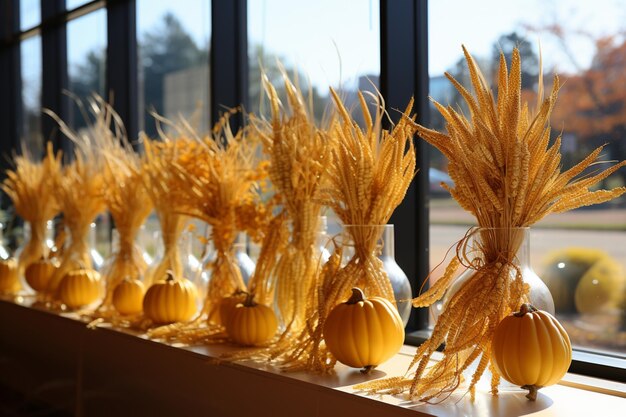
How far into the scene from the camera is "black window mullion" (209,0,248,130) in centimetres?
352

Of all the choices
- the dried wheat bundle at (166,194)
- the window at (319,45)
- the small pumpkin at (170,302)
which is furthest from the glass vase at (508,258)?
the dried wheat bundle at (166,194)

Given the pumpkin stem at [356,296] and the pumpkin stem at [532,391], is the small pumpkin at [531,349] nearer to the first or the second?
the pumpkin stem at [532,391]

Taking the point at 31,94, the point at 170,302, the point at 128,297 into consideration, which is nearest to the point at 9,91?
the point at 31,94

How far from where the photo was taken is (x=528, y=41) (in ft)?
7.54

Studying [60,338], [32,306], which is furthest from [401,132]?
[32,306]

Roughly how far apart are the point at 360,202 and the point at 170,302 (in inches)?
38.6

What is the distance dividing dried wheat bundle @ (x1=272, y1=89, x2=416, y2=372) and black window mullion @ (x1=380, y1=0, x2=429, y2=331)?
1.67 ft

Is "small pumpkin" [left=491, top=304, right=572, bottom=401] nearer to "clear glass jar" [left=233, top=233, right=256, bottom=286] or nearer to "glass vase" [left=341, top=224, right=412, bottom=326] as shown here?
"glass vase" [left=341, top=224, right=412, bottom=326]

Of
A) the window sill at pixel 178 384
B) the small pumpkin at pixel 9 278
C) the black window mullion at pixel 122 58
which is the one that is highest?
the black window mullion at pixel 122 58

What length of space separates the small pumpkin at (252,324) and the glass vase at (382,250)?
1.22ft

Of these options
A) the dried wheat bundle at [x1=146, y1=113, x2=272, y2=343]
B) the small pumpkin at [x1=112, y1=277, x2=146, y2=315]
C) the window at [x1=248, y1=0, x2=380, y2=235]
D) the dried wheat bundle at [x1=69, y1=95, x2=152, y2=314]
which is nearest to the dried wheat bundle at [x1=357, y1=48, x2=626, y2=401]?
the window at [x1=248, y1=0, x2=380, y2=235]

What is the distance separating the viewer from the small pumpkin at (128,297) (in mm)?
2951

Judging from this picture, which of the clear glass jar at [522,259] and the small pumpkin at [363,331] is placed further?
the small pumpkin at [363,331]

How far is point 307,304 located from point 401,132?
0.60 metres
